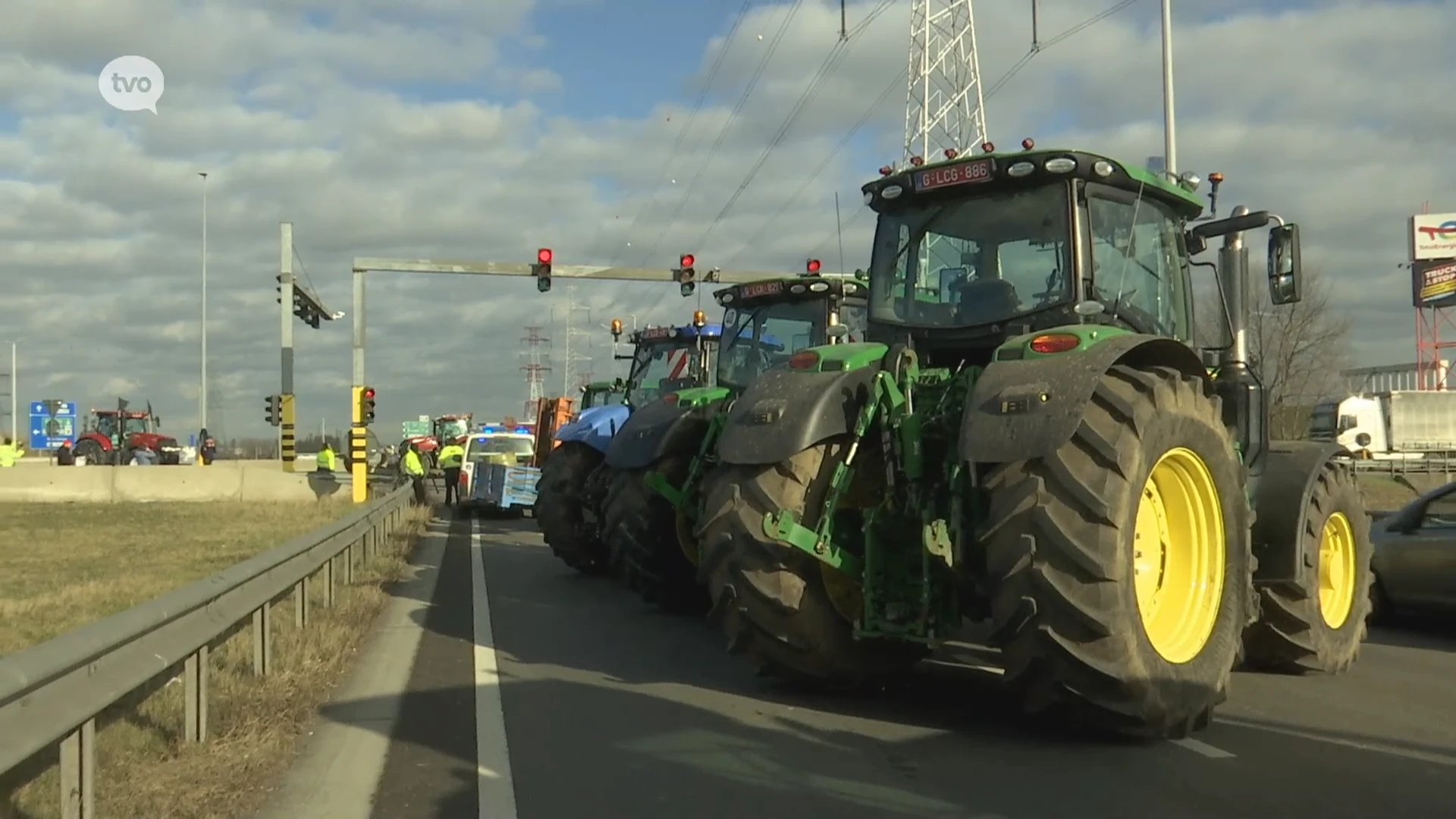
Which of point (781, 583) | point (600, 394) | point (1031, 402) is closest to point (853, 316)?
point (781, 583)

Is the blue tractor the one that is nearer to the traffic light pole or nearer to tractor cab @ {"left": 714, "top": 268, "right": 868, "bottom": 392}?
tractor cab @ {"left": 714, "top": 268, "right": 868, "bottom": 392}

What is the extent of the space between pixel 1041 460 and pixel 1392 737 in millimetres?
2371

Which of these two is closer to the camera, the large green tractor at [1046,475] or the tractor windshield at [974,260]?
the large green tractor at [1046,475]

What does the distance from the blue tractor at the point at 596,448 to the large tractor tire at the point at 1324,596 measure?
683 centimetres

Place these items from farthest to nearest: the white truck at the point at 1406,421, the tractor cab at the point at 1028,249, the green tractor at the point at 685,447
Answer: the white truck at the point at 1406,421, the green tractor at the point at 685,447, the tractor cab at the point at 1028,249

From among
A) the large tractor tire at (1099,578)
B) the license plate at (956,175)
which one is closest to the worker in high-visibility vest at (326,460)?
the license plate at (956,175)

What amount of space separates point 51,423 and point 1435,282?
71176 mm

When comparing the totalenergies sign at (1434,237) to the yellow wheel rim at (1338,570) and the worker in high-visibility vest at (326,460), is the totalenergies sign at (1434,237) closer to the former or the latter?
the worker in high-visibility vest at (326,460)

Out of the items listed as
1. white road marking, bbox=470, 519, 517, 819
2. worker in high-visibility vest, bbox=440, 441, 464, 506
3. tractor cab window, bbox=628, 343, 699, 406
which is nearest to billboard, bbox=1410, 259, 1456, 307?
worker in high-visibility vest, bbox=440, 441, 464, 506

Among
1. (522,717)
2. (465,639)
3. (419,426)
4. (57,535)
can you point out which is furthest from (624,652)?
(419,426)

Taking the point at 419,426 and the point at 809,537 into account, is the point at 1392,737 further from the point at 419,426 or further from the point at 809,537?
the point at 419,426

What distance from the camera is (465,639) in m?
9.86

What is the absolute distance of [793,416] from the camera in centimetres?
675

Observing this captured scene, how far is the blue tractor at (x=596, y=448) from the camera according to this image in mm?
14062
